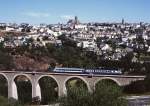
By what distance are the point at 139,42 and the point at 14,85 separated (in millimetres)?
55517

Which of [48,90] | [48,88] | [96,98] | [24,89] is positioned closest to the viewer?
[96,98]

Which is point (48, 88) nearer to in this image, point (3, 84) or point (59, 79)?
point (59, 79)

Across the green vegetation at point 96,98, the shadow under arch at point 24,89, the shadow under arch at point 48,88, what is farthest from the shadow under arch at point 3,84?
the green vegetation at point 96,98

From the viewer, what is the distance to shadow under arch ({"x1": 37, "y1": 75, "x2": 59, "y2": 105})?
4295cm

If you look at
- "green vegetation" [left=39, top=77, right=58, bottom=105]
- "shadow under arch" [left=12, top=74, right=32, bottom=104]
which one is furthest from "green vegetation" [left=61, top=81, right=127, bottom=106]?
"shadow under arch" [left=12, top=74, right=32, bottom=104]

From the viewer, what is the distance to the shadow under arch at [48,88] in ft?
141

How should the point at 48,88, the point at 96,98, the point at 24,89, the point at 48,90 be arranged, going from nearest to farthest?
1. the point at 96,98
2. the point at 48,90
3. the point at 48,88
4. the point at 24,89

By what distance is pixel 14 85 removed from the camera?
151ft

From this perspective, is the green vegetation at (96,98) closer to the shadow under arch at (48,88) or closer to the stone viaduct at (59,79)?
the stone viaduct at (59,79)

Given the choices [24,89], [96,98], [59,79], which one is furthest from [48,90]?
[96,98]

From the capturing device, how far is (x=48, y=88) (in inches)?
1848

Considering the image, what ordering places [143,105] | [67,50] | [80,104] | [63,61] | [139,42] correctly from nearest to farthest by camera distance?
[80,104] → [143,105] → [63,61] → [67,50] → [139,42]

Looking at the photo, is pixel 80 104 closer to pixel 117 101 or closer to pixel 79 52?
pixel 117 101

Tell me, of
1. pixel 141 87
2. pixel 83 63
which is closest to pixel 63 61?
pixel 83 63
